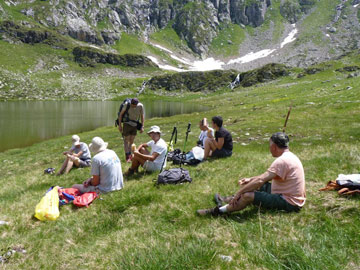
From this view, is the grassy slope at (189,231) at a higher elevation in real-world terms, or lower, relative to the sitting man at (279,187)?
lower

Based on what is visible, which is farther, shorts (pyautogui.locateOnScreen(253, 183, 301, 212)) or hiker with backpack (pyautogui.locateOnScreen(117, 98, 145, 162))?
hiker with backpack (pyautogui.locateOnScreen(117, 98, 145, 162))

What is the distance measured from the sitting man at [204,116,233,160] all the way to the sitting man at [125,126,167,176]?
3.20 m

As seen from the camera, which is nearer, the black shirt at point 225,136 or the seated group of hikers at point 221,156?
the seated group of hikers at point 221,156

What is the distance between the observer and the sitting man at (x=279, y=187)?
6.09m

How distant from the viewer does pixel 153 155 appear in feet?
35.4

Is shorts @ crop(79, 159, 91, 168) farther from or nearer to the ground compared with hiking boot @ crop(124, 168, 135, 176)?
nearer to the ground

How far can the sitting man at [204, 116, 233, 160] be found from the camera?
1262cm

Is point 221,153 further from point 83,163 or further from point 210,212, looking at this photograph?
point 83,163

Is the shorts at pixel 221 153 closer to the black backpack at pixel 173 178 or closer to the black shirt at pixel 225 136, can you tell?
the black shirt at pixel 225 136

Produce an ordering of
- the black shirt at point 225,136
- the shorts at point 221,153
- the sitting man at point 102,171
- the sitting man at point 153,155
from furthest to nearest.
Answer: the shorts at point 221,153 → the black shirt at point 225,136 → the sitting man at point 153,155 → the sitting man at point 102,171

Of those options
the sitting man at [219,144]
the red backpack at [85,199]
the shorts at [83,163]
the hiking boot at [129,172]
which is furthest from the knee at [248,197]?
the shorts at [83,163]

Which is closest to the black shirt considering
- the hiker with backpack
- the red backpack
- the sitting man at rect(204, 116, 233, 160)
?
the sitting man at rect(204, 116, 233, 160)

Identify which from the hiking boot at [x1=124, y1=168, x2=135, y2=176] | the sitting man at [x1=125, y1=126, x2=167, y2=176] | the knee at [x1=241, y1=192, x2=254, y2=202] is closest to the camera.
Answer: the knee at [x1=241, y1=192, x2=254, y2=202]

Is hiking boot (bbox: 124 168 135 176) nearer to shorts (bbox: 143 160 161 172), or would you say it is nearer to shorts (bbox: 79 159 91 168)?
shorts (bbox: 143 160 161 172)
